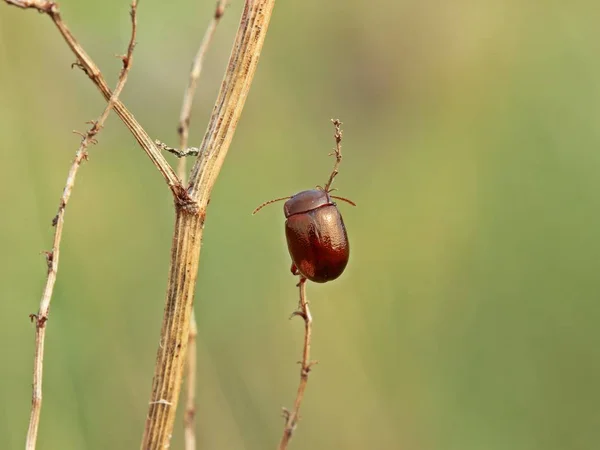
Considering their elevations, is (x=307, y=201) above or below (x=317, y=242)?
above

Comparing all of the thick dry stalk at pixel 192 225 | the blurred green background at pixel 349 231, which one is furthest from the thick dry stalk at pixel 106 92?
the blurred green background at pixel 349 231

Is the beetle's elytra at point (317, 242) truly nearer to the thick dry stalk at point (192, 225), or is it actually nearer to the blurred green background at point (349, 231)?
the thick dry stalk at point (192, 225)

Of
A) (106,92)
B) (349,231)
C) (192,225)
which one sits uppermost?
(349,231)

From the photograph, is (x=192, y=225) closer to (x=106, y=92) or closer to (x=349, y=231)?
(x=106, y=92)

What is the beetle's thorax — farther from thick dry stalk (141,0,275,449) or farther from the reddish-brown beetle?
thick dry stalk (141,0,275,449)

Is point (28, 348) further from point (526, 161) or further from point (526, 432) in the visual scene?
point (526, 161)

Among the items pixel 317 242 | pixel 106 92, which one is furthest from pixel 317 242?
pixel 106 92
